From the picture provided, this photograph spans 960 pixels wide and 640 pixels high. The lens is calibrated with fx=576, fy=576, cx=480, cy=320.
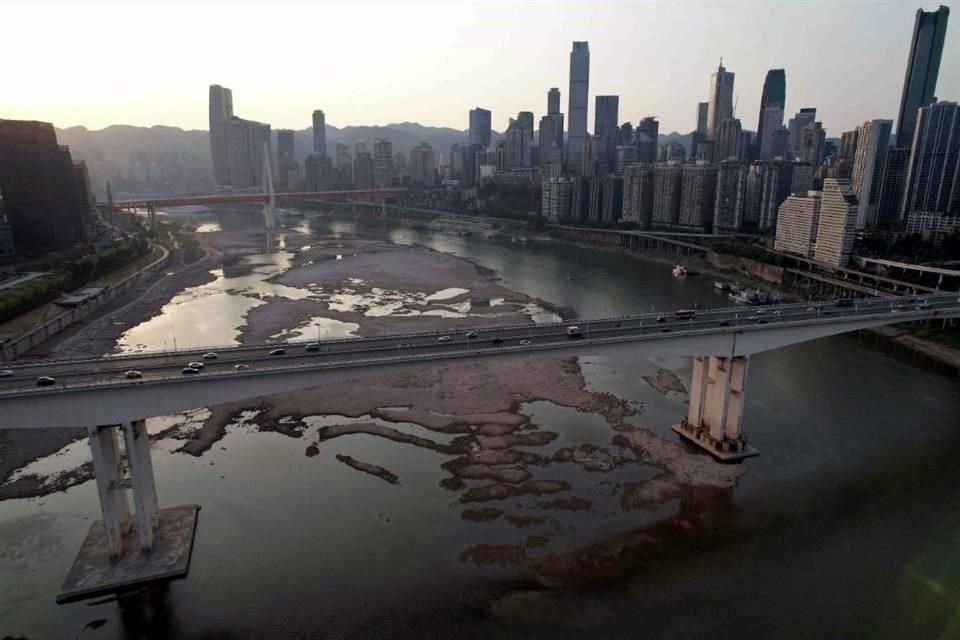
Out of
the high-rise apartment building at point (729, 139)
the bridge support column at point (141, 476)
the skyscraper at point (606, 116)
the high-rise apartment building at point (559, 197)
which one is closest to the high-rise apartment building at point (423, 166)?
the skyscraper at point (606, 116)

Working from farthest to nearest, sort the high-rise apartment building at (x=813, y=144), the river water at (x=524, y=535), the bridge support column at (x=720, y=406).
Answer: the high-rise apartment building at (x=813, y=144), the bridge support column at (x=720, y=406), the river water at (x=524, y=535)

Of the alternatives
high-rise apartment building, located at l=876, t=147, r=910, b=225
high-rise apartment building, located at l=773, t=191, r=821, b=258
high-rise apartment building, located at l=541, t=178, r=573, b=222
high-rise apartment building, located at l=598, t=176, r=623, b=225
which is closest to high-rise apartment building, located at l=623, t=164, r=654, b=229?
high-rise apartment building, located at l=598, t=176, r=623, b=225

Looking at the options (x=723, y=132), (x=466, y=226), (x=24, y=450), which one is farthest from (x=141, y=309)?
(x=723, y=132)

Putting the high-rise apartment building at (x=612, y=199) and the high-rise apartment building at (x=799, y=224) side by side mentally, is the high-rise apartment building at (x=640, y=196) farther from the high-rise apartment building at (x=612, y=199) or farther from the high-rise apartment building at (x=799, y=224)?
the high-rise apartment building at (x=799, y=224)

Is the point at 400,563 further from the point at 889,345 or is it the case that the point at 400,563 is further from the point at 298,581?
the point at 889,345

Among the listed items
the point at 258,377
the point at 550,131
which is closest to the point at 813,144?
the point at 550,131

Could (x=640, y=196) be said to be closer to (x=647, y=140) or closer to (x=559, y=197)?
(x=559, y=197)

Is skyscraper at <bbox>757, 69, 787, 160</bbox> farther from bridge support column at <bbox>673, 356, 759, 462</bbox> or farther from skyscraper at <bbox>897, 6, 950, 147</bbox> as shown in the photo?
bridge support column at <bbox>673, 356, 759, 462</bbox>
